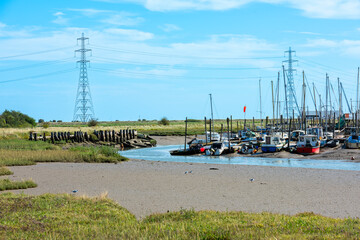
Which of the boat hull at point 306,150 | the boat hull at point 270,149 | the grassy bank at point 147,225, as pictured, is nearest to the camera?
the grassy bank at point 147,225

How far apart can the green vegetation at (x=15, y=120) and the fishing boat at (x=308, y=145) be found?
64758 mm

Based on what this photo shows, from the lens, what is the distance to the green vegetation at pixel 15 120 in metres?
95.4

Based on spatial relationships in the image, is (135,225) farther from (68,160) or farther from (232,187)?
(68,160)

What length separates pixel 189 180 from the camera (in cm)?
2725

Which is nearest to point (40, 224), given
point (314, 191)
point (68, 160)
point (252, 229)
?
point (252, 229)

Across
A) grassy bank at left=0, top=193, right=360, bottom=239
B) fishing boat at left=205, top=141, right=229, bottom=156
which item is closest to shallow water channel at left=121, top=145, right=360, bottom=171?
fishing boat at left=205, top=141, right=229, bottom=156

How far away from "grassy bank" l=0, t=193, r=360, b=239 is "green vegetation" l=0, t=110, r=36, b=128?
85.4 metres

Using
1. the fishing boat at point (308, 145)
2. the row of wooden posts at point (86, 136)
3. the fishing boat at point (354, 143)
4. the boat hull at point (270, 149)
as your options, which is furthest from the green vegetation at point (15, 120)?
the fishing boat at point (354, 143)

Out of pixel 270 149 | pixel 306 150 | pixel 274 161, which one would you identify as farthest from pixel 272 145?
pixel 274 161

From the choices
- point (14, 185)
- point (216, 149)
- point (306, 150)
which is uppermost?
point (14, 185)

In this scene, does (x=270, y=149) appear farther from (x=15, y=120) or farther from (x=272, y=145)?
(x=15, y=120)

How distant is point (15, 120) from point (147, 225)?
9605 centimetres

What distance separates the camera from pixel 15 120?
101 metres

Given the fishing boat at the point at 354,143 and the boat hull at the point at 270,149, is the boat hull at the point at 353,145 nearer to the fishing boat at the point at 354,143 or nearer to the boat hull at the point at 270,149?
the fishing boat at the point at 354,143
